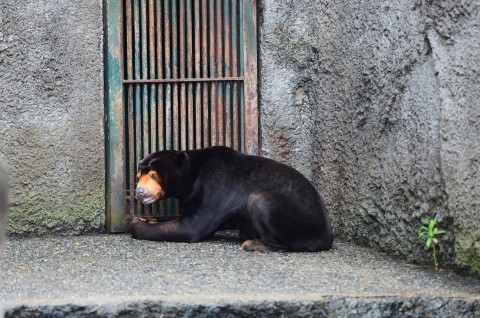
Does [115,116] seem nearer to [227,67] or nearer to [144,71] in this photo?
[144,71]

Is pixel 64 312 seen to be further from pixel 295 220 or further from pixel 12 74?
pixel 12 74

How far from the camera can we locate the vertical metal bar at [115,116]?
620 centimetres

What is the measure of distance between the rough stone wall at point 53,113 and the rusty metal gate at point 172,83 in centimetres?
13

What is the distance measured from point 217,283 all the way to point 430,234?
4.14 feet

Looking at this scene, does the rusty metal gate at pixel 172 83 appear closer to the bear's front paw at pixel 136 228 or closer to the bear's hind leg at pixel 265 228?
the bear's front paw at pixel 136 228

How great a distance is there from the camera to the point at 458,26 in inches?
177

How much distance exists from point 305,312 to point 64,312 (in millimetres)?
1115

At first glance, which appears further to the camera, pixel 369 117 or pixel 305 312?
pixel 369 117

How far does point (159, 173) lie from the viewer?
5.83 meters

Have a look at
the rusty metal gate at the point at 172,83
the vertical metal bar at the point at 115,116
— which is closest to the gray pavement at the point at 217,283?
the vertical metal bar at the point at 115,116

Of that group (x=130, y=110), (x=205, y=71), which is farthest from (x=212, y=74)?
(x=130, y=110)

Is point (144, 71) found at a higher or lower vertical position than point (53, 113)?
higher

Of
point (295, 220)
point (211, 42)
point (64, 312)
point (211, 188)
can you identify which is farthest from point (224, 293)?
point (211, 42)

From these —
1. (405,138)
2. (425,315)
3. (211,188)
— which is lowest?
(425,315)
